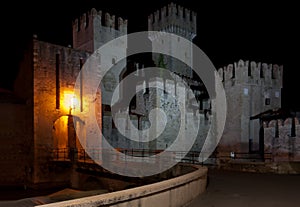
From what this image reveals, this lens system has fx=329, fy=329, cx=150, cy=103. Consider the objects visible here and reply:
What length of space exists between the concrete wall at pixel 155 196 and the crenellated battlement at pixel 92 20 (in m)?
30.3

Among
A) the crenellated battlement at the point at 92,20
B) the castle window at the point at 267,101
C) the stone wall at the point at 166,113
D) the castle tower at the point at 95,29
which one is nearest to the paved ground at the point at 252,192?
the castle window at the point at 267,101

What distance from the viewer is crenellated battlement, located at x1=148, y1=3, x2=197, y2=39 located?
45438 millimetres

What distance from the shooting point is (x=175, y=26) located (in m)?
45.4

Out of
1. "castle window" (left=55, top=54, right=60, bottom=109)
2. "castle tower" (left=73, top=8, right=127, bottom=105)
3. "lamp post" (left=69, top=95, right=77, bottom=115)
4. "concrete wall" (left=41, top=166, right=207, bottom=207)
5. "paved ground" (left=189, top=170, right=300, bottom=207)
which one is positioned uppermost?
"castle tower" (left=73, top=8, right=127, bottom=105)

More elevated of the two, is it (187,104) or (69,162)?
(187,104)

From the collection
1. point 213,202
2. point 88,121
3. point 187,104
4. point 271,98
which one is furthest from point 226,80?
point 213,202

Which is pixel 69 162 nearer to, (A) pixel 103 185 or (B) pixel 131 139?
(A) pixel 103 185

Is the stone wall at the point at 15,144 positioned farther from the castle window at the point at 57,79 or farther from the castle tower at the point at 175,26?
the castle tower at the point at 175,26

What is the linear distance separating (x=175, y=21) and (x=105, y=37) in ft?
43.0

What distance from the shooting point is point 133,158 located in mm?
17609

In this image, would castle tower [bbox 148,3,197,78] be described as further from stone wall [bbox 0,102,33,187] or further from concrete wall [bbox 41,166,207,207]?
concrete wall [bbox 41,166,207,207]

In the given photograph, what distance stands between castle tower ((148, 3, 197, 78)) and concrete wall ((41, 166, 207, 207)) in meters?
36.3

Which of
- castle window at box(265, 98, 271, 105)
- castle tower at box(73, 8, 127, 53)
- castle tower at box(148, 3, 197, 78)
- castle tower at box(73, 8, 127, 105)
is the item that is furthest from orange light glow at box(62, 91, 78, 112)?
castle tower at box(148, 3, 197, 78)

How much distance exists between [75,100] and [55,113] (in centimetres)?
155
